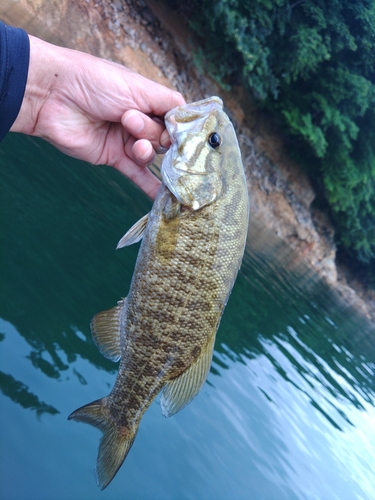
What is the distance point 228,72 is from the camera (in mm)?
22828

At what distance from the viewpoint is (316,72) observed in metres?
26.6

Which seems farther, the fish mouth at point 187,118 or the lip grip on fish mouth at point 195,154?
the fish mouth at point 187,118

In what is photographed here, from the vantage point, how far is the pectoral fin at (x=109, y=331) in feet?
10.00

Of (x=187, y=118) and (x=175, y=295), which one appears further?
(x=187, y=118)

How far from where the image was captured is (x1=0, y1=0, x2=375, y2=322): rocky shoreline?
16.9 meters

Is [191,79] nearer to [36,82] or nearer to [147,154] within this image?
[36,82]

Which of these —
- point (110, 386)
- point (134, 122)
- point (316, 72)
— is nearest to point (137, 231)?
point (134, 122)

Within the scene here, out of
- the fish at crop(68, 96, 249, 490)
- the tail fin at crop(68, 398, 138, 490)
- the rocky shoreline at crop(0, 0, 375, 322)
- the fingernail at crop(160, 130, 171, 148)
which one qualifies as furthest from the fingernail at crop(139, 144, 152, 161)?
the rocky shoreline at crop(0, 0, 375, 322)

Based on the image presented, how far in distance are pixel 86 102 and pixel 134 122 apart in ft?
1.65

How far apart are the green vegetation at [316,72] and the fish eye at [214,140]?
19200mm

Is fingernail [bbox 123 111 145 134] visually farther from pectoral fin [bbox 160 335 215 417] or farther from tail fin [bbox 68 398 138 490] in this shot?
tail fin [bbox 68 398 138 490]

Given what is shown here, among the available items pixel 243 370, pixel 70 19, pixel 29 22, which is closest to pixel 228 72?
pixel 70 19

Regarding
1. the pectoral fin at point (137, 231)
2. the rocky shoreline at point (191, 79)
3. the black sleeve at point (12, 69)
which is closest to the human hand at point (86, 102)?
the black sleeve at point (12, 69)

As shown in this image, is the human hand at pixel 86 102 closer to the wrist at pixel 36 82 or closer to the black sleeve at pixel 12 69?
the wrist at pixel 36 82
